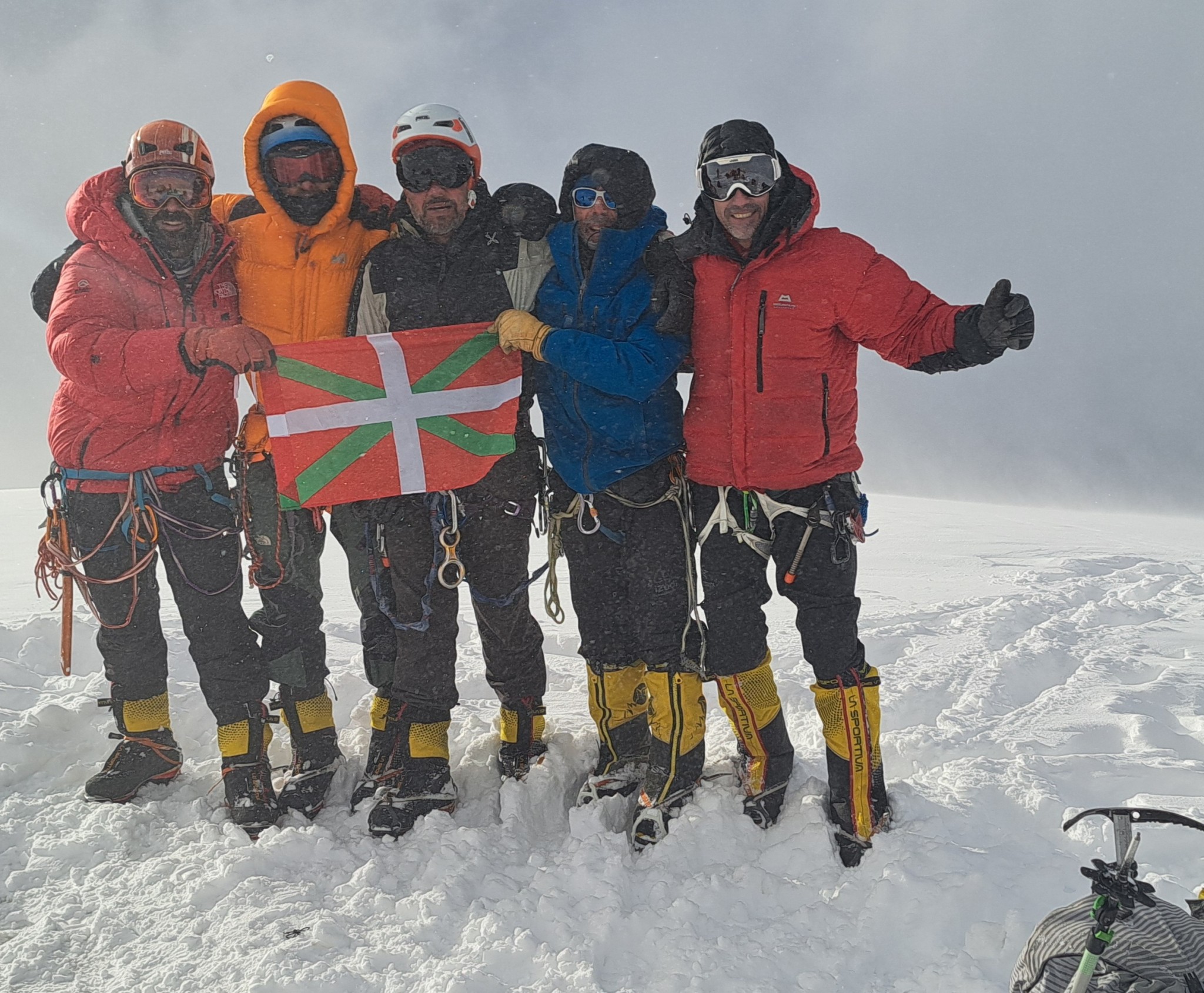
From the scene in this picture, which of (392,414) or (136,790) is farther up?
(392,414)

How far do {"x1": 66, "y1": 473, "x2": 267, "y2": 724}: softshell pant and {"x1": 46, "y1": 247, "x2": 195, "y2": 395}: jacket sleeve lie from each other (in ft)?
1.87

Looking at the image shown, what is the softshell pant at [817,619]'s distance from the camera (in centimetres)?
316

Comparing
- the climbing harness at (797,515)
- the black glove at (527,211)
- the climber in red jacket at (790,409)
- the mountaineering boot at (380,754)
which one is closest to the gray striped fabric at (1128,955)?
the climber in red jacket at (790,409)

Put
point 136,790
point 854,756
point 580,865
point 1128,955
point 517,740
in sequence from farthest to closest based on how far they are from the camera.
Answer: point 517,740, point 136,790, point 854,756, point 580,865, point 1128,955

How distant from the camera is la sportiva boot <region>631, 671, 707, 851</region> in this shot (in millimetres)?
3363

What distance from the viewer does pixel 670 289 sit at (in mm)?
3133

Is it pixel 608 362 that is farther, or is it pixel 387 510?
pixel 387 510

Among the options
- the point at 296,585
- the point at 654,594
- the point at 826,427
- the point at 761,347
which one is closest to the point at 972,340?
the point at 826,427

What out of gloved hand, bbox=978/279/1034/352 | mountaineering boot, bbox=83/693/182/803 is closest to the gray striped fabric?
gloved hand, bbox=978/279/1034/352

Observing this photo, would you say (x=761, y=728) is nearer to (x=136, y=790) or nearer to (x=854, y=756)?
(x=854, y=756)

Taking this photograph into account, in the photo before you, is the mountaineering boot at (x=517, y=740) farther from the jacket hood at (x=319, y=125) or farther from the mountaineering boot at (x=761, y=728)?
the jacket hood at (x=319, y=125)

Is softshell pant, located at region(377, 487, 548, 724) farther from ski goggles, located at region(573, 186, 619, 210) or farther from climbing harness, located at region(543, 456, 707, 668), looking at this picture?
ski goggles, located at region(573, 186, 619, 210)

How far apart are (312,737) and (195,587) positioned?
34.4 inches

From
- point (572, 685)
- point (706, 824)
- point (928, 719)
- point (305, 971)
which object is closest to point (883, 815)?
point (706, 824)
